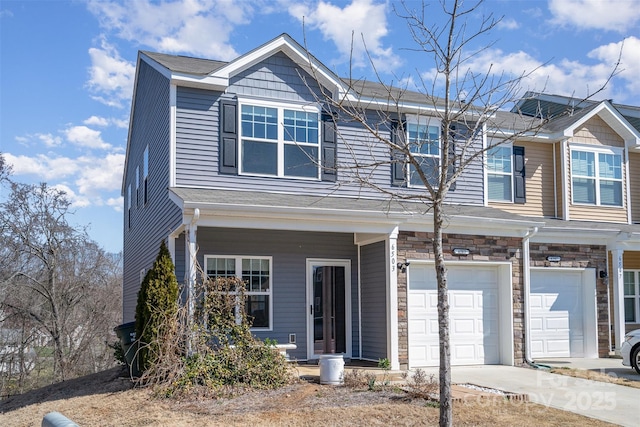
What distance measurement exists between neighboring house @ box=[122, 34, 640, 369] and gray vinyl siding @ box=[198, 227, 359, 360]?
0.02m

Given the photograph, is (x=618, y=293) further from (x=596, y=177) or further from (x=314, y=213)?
(x=314, y=213)

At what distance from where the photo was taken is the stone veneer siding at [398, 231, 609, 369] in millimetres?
12984

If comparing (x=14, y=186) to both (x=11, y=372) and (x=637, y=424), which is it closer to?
(x=11, y=372)

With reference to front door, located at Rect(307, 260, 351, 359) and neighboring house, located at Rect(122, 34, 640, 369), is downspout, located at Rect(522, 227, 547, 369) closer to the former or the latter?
neighboring house, located at Rect(122, 34, 640, 369)

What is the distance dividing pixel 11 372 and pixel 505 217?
15.2m

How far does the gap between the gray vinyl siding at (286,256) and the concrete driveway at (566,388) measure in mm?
2705

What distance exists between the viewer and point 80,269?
21.4 m

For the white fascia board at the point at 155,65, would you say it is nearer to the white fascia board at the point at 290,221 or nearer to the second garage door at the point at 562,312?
the white fascia board at the point at 290,221

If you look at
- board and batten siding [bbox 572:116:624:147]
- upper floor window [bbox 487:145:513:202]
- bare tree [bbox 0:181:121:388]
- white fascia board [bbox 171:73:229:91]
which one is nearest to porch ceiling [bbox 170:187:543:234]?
white fascia board [bbox 171:73:229:91]

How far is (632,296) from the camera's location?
18109 millimetres

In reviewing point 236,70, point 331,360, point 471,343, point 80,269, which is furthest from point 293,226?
point 80,269

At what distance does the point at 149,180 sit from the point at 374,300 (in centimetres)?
623

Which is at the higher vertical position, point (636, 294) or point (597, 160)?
point (597, 160)

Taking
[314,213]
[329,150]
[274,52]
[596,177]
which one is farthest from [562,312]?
[274,52]
